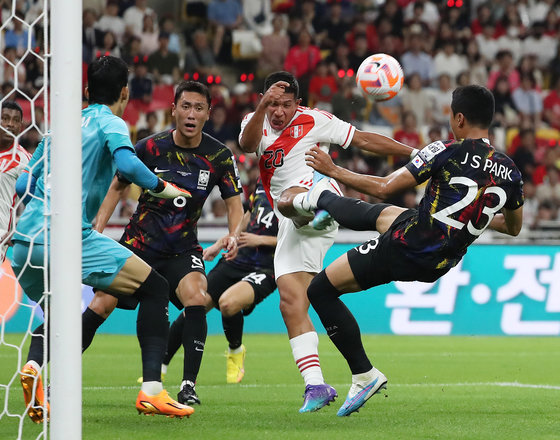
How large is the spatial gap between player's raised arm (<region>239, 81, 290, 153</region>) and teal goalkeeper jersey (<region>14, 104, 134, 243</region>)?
1139 millimetres

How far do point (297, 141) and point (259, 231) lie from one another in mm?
2278

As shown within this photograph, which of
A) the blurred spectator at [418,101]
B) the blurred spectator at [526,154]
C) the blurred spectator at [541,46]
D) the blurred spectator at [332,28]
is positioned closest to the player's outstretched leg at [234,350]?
the blurred spectator at [526,154]

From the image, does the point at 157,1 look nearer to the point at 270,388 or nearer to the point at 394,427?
the point at 270,388

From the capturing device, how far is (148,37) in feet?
55.3

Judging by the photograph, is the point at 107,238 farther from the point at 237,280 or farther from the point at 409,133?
the point at 409,133

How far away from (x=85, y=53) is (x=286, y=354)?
300 inches

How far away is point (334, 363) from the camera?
31.3ft

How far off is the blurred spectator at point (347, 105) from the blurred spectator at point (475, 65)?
111 inches

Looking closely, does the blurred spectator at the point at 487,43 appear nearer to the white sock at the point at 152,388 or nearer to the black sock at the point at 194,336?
the black sock at the point at 194,336

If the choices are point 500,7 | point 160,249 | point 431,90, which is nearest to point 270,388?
point 160,249

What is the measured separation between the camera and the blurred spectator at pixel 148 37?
55.1 feet

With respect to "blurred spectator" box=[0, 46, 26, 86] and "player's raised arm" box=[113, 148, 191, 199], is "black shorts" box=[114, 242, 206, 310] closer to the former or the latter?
"player's raised arm" box=[113, 148, 191, 199]

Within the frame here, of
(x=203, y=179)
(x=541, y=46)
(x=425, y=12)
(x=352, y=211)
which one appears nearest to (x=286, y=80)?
(x=203, y=179)

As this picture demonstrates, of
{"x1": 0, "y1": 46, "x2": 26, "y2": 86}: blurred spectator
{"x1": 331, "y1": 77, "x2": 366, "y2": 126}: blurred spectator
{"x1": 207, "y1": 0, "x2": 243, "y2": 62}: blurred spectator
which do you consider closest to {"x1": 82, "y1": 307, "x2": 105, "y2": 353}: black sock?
{"x1": 0, "y1": 46, "x2": 26, "y2": 86}: blurred spectator
